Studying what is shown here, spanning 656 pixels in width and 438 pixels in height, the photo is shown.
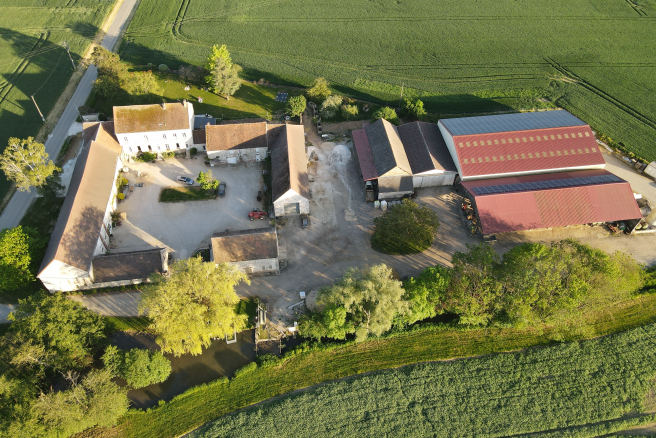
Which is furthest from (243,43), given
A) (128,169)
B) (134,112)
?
(128,169)

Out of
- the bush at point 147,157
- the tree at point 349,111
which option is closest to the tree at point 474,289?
the tree at point 349,111

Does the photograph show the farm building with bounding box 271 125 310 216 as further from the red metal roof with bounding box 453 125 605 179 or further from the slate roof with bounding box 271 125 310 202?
the red metal roof with bounding box 453 125 605 179

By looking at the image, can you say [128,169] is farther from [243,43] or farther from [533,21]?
[533,21]

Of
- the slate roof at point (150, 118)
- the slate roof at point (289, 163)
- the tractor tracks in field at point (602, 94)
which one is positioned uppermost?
the tractor tracks in field at point (602, 94)

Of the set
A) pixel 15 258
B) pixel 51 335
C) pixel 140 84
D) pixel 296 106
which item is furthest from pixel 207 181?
pixel 51 335

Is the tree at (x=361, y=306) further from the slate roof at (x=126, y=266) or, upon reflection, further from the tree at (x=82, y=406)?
the slate roof at (x=126, y=266)

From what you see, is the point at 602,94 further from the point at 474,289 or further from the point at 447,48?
the point at 474,289
